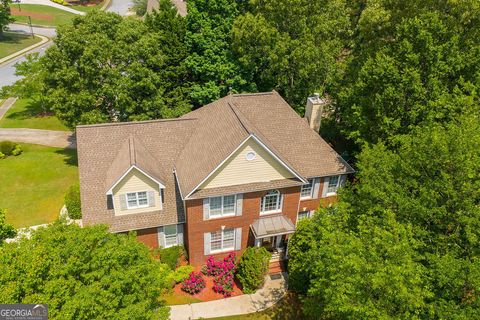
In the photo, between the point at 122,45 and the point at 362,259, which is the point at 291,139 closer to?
the point at 362,259

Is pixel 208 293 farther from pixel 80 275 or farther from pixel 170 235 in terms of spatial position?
pixel 80 275

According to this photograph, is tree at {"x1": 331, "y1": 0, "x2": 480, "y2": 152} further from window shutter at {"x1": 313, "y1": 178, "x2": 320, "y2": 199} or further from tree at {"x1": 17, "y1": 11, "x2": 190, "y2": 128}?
tree at {"x1": 17, "y1": 11, "x2": 190, "y2": 128}

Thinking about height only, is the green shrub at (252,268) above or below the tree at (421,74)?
below

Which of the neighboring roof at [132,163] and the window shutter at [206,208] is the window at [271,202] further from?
the neighboring roof at [132,163]

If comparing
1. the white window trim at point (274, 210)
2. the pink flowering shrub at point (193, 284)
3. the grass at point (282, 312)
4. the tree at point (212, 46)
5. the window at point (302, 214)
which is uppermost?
the tree at point (212, 46)

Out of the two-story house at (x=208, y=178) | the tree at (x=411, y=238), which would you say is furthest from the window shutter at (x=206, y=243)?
the tree at (x=411, y=238)

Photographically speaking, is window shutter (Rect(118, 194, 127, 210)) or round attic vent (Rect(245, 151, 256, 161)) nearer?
round attic vent (Rect(245, 151, 256, 161))

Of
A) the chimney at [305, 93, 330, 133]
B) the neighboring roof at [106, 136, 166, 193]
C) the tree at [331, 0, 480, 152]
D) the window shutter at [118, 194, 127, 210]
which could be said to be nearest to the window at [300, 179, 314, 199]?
the tree at [331, 0, 480, 152]
